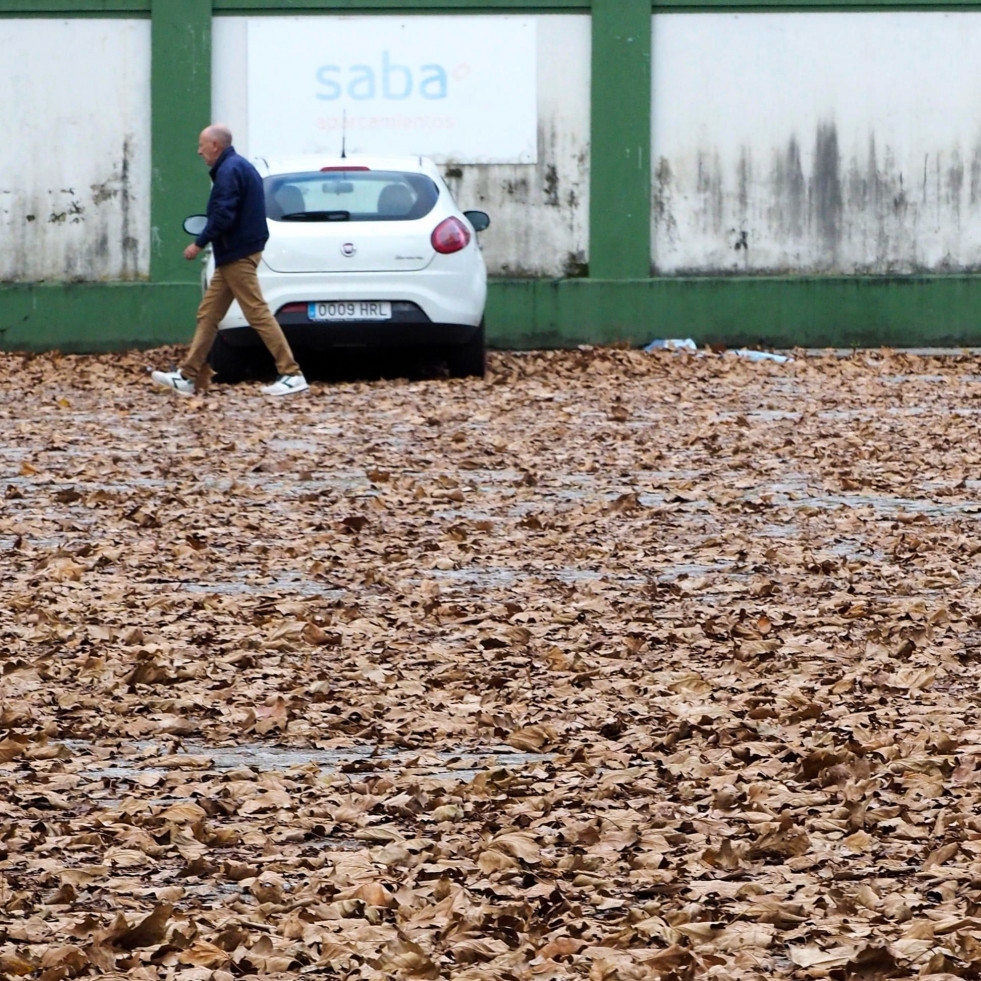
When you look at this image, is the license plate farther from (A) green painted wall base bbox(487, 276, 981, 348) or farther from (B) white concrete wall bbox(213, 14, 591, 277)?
(B) white concrete wall bbox(213, 14, 591, 277)

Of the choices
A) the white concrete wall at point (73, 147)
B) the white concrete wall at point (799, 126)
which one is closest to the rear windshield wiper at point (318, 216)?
the white concrete wall at point (73, 147)

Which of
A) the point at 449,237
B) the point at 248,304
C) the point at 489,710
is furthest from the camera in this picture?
the point at 449,237

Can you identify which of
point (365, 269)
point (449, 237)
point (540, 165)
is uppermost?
point (540, 165)

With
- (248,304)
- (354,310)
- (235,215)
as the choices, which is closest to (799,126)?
(354,310)

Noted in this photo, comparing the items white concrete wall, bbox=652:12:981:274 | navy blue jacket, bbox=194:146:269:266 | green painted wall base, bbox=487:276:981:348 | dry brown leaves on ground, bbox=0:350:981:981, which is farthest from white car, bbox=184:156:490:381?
white concrete wall, bbox=652:12:981:274

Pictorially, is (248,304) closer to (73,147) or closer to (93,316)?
(93,316)

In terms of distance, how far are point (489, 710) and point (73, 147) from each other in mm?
14409

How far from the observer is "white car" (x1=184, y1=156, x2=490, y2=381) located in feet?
47.4

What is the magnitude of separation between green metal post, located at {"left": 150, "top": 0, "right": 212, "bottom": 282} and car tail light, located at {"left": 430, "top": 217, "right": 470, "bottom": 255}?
5.20 metres

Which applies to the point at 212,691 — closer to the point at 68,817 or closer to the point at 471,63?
the point at 68,817

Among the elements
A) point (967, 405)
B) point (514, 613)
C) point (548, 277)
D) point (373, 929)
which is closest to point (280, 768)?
point (373, 929)

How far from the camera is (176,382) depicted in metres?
14.5

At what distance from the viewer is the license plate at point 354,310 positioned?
1444 centimetres

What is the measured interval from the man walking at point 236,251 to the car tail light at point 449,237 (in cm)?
126
